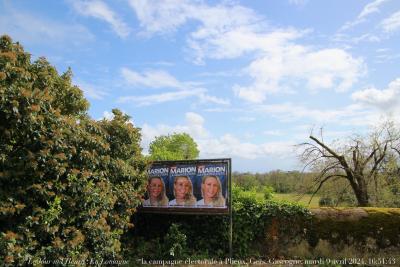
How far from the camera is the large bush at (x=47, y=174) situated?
7.51 m

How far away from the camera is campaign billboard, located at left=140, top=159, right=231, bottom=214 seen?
425 inches

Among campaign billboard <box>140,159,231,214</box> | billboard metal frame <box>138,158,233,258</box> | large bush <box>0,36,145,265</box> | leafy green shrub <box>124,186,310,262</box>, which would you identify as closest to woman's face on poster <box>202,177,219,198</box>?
campaign billboard <box>140,159,231,214</box>

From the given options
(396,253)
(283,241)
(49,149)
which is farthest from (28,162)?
(396,253)

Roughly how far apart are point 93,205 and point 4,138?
2.22m

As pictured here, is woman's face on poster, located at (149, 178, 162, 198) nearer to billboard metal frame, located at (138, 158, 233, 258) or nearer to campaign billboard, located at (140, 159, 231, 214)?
campaign billboard, located at (140, 159, 231, 214)

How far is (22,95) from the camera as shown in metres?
7.51

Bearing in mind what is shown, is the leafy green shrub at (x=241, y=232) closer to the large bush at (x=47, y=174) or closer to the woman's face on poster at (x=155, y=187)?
the woman's face on poster at (x=155, y=187)

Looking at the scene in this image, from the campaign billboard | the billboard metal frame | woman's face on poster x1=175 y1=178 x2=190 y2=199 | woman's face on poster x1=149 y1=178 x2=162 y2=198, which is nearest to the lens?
the billboard metal frame

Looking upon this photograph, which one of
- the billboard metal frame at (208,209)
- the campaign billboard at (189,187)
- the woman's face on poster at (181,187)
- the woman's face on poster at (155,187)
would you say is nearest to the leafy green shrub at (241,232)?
the billboard metal frame at (208,209)

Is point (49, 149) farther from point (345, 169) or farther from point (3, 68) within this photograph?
point (345, 169)

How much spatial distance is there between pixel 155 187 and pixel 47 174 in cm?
412

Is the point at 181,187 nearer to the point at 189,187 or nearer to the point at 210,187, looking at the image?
the point at 189,187

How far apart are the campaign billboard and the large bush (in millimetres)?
1821

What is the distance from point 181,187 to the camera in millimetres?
11367
